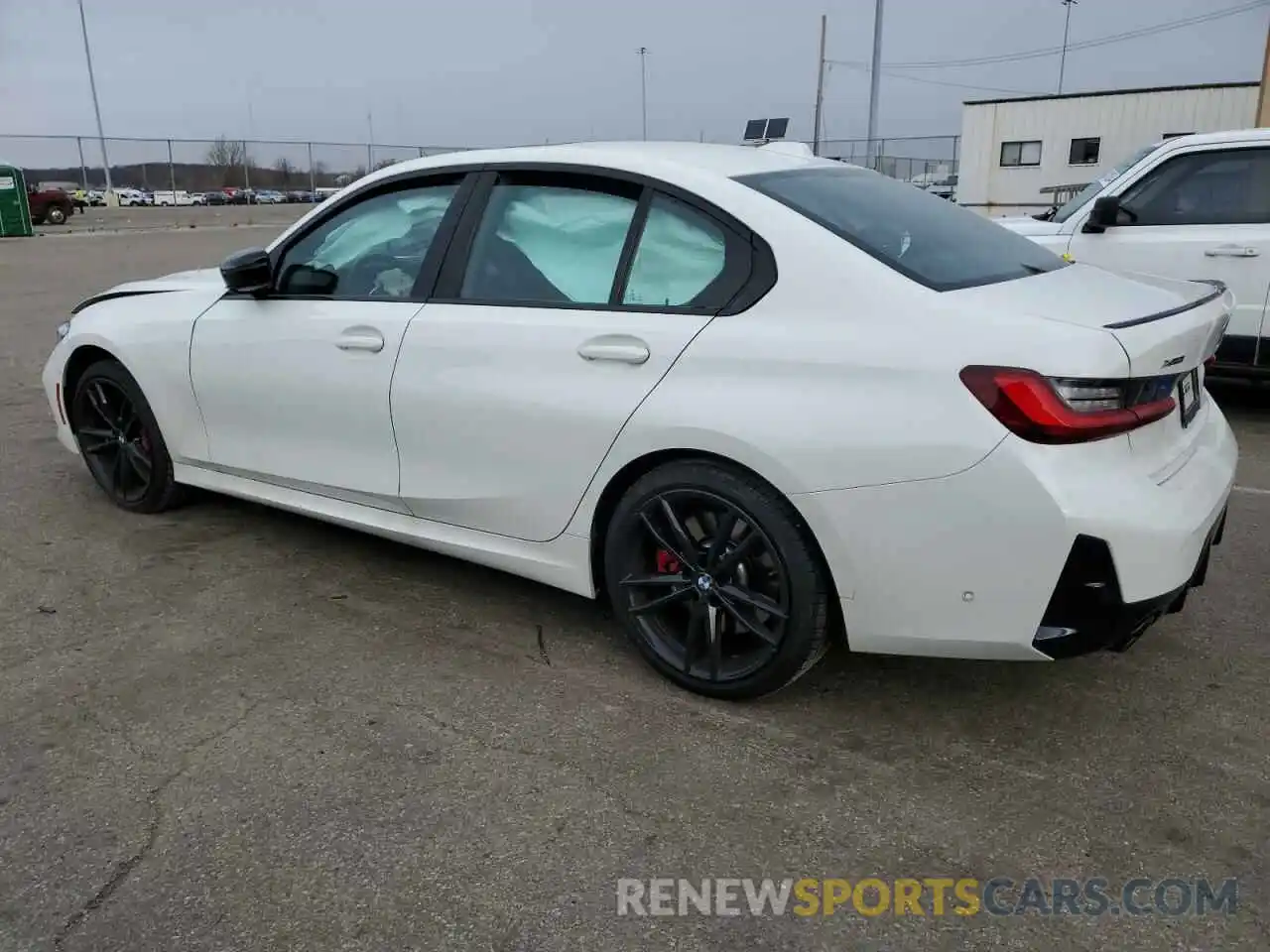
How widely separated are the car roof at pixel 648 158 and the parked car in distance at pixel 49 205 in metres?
28.4

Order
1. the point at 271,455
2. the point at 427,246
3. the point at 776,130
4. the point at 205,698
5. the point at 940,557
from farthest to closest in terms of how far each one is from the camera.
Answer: the point at 776,130 < the point at 271,455 < the point at 427,246 < the point at 205,698 < the point at 940,557

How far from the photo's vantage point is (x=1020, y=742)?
2.87 m

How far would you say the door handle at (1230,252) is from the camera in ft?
20.1

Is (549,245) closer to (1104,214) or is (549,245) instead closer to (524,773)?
(524,773)

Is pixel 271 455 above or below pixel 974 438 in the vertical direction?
below

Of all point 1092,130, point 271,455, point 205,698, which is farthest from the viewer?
point 1092,130

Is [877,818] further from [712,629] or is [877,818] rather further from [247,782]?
[247,782]

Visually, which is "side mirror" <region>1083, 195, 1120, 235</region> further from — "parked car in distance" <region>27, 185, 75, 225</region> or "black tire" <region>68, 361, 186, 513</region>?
"parked car in distance" <region>27, 185, 75, 225</region>

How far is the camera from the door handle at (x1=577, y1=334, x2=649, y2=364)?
297 centimetres

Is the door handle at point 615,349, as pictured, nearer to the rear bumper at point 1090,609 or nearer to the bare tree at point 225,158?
the rear bumper at point 1090,609

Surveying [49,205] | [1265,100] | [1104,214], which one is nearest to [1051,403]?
[1104,214]

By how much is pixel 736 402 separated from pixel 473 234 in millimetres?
1239

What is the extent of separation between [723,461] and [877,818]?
3.24ft

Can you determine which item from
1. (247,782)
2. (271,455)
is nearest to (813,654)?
(247,782)
